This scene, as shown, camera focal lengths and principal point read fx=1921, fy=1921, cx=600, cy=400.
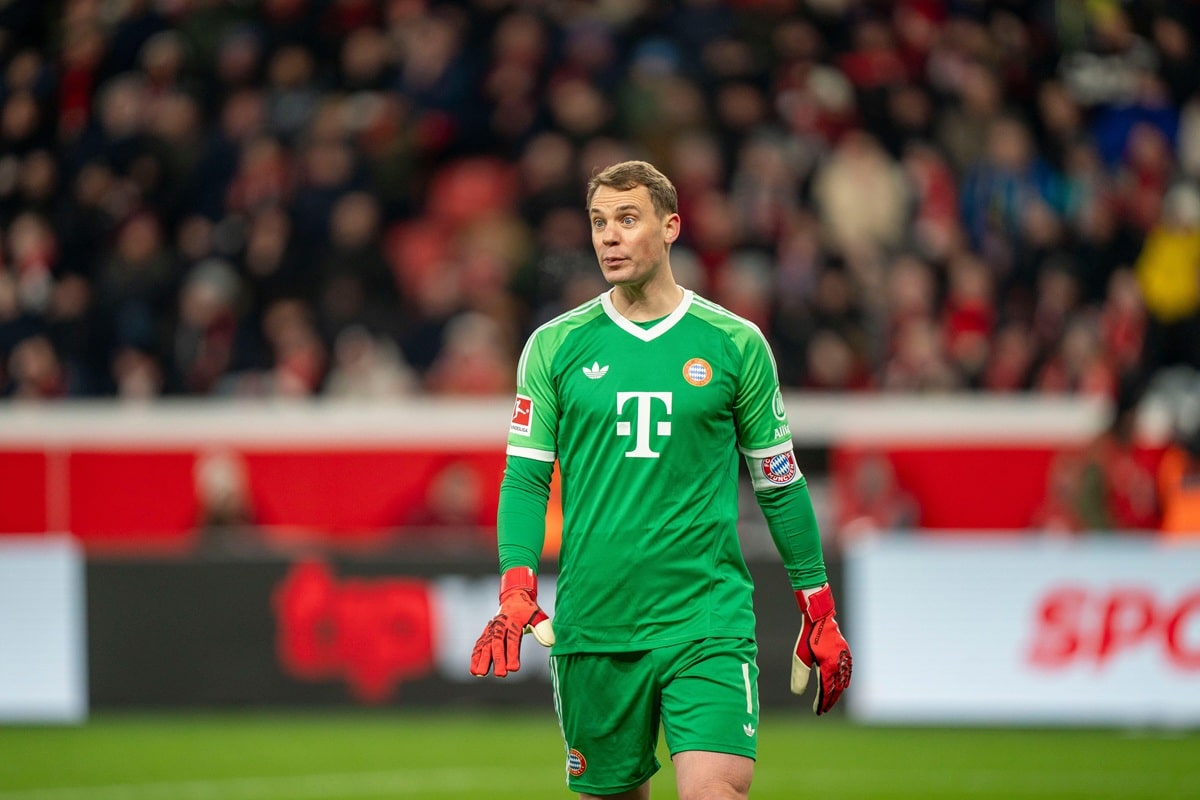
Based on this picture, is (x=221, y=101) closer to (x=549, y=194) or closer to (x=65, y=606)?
(x=549, y=194)

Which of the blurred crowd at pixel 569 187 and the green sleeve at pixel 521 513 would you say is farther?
the blurred crowd at pixel 569 187

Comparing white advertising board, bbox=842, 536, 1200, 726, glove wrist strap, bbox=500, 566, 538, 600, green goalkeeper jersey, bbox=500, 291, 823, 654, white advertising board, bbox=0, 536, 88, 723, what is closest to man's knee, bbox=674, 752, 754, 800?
green goalkeeper jersey, bbox=500, 291, 823, 654

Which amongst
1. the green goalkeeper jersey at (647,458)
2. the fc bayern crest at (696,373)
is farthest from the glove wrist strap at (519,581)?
the fc bayern crest at (696,373)

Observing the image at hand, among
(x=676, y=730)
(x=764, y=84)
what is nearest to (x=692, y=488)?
(x=676, y=730)

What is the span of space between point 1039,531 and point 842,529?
1469mm

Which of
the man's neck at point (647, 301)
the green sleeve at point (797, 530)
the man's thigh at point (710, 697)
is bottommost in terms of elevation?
the man's thigh at point (710, 697)

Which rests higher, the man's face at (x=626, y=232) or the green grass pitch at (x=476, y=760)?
the man's face at (x=626, y=232)

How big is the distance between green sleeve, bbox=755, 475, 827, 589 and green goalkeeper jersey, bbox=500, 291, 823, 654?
116mm

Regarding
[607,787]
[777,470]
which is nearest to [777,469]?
[777,470]

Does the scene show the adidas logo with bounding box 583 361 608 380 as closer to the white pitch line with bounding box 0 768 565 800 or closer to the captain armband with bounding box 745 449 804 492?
the captain armband with bounding box 745 449 804 492

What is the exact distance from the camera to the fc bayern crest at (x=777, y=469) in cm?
558

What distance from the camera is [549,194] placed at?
16.1m

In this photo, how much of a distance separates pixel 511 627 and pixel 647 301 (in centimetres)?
103

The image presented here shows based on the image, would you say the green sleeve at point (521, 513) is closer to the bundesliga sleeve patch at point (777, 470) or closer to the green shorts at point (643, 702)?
the green shorts at point (643, 702)
